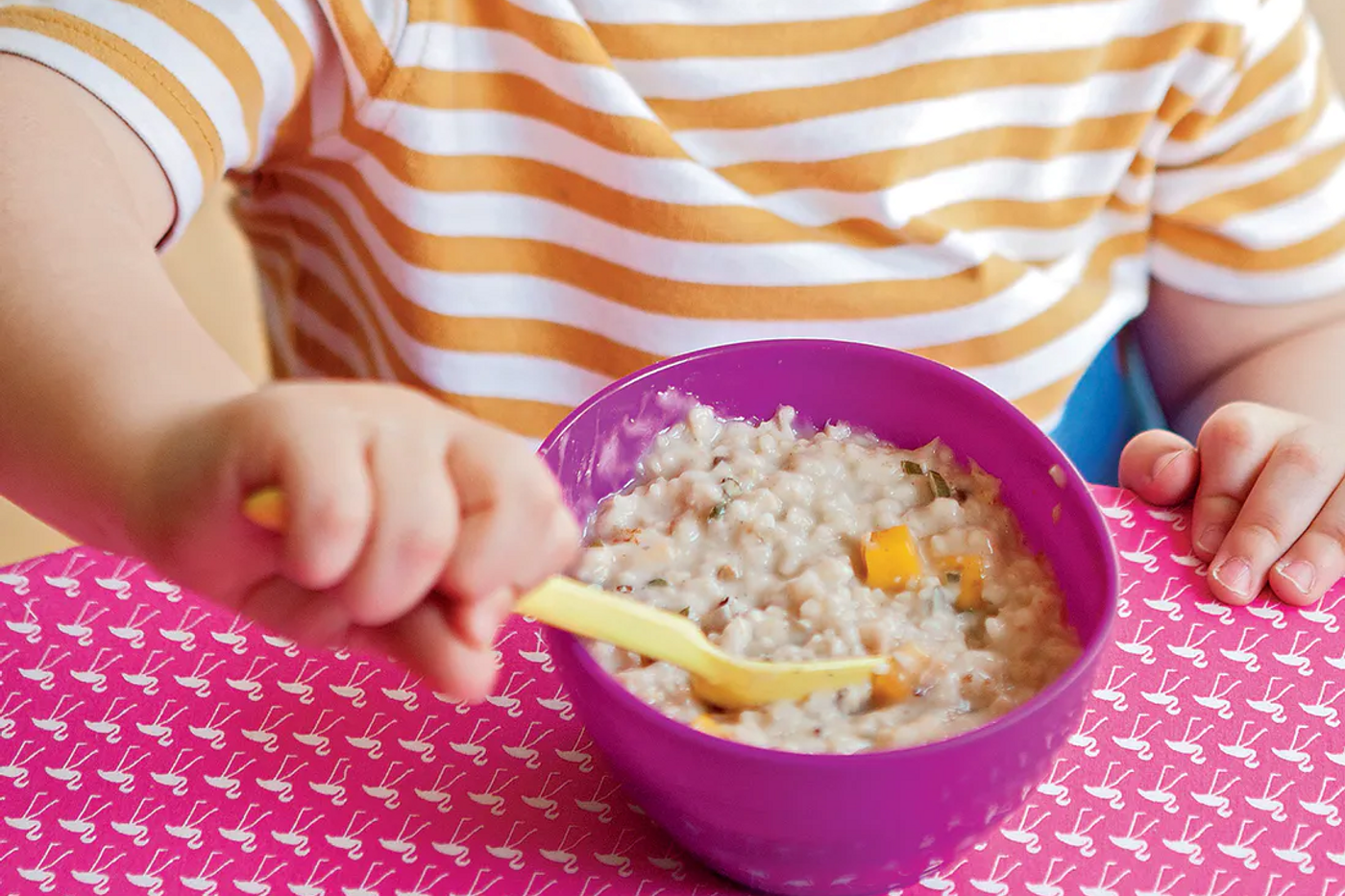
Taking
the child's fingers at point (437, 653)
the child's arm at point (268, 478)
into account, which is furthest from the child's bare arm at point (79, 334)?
the child's fingers at point (437, 653)

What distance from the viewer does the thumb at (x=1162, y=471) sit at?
711 mm

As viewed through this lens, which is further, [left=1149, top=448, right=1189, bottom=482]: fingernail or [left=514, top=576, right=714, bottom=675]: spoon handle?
[left=1149, top=448, right=1189, bottom=482]: fingernail

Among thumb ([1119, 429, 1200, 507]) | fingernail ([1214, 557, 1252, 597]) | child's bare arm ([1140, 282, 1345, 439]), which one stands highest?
thumb ([1119, 429, 1200, 507])

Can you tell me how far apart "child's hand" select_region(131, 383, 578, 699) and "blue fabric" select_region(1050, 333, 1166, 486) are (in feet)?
2.14

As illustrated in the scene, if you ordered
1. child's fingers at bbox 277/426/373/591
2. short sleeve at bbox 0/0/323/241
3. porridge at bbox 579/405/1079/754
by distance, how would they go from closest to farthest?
child's fingers at bbox 277/426/373/591 < porridge at bbox 579/405/1079/754 < short sleeve at bbox 0/0/323/241

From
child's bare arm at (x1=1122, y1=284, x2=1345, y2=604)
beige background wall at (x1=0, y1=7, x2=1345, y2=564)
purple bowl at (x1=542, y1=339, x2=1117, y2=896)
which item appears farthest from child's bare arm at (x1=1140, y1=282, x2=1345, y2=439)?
beige background wall at (x1=0, y1=7, x2=1345, y2=564)

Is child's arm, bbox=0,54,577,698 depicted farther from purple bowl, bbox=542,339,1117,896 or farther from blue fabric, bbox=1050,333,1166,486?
blue fabric, bbox=1050,333,1166,486

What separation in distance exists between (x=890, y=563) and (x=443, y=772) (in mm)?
210

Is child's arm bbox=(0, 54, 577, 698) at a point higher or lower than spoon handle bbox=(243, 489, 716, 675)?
higher

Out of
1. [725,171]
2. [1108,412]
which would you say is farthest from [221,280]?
[1108,412]

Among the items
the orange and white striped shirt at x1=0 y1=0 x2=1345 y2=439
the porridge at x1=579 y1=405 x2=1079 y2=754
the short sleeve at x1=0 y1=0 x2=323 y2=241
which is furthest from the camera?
the orange and white striped shirt at x1=0 y1=0 x2=1345 y2=439

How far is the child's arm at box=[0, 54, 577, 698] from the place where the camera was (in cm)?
36

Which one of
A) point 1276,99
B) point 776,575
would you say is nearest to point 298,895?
point 776,575

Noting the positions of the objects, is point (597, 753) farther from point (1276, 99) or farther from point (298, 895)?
point (1276, 99)
